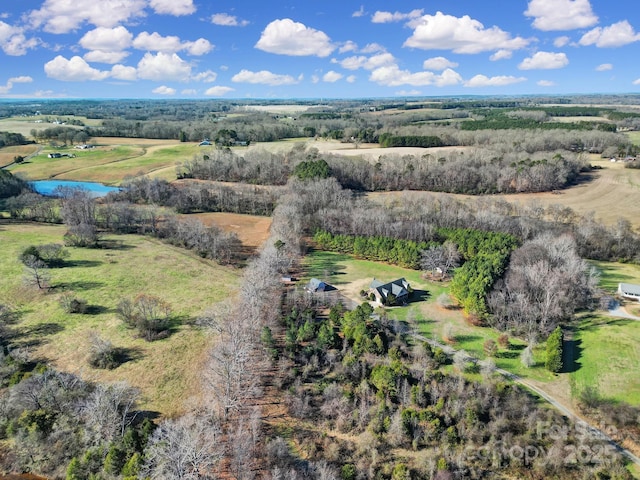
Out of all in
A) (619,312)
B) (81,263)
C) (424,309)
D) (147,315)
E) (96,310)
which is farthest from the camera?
(81,263)

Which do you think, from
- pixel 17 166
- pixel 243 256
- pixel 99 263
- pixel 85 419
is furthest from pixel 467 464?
pixel 17 166

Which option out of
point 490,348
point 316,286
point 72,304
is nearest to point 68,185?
point 72,304

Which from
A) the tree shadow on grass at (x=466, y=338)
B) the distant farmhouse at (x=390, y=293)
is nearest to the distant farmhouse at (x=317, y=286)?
the distant farmhouse at (x=390, y=293)

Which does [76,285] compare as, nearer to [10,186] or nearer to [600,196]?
[10,186]

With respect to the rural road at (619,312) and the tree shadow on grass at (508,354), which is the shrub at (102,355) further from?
the rural road at (619,312)

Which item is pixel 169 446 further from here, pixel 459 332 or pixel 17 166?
pixel 17 166

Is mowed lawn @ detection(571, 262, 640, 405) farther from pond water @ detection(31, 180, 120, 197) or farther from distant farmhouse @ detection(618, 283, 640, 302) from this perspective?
pond water @ detection(31, 180, 120, 197)

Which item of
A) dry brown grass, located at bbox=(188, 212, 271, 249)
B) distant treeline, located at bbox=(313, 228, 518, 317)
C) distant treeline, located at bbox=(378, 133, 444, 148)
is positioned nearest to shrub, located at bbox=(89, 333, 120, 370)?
dry brown grass, located at bbox=(188, 212, 271, 249)
